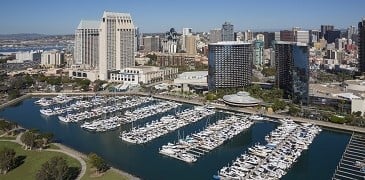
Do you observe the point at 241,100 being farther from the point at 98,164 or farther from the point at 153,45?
the point at 153,45

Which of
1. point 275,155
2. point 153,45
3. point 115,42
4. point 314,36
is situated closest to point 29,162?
point 275,155

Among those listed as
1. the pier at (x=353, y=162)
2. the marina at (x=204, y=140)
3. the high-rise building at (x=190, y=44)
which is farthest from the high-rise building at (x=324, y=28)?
the pier at (x=353, y=162)

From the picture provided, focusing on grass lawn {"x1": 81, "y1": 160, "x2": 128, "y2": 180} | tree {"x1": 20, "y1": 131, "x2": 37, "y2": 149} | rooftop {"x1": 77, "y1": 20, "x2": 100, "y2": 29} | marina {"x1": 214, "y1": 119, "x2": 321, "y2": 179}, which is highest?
rooftop {"x1": 77, "y1": 20, "x2": 100, "y2": 29}

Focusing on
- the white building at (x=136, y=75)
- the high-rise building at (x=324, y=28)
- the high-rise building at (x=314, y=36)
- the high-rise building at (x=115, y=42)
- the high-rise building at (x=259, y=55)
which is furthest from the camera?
the high-rise building at (x=324, y=28)

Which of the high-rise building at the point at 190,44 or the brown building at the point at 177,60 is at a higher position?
the high-rise building at the point at 190,44

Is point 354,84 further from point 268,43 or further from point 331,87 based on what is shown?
point 268,43

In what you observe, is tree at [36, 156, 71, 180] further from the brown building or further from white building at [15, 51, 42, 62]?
white building at [15, 51, 42, 62]

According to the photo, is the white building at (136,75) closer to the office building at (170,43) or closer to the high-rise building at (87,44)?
the high-rise building at (87,44)

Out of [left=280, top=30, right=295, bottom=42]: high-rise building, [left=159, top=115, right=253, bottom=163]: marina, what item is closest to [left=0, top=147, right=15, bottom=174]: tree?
[left=159, top=115, right=253, bottom=163]: marina
